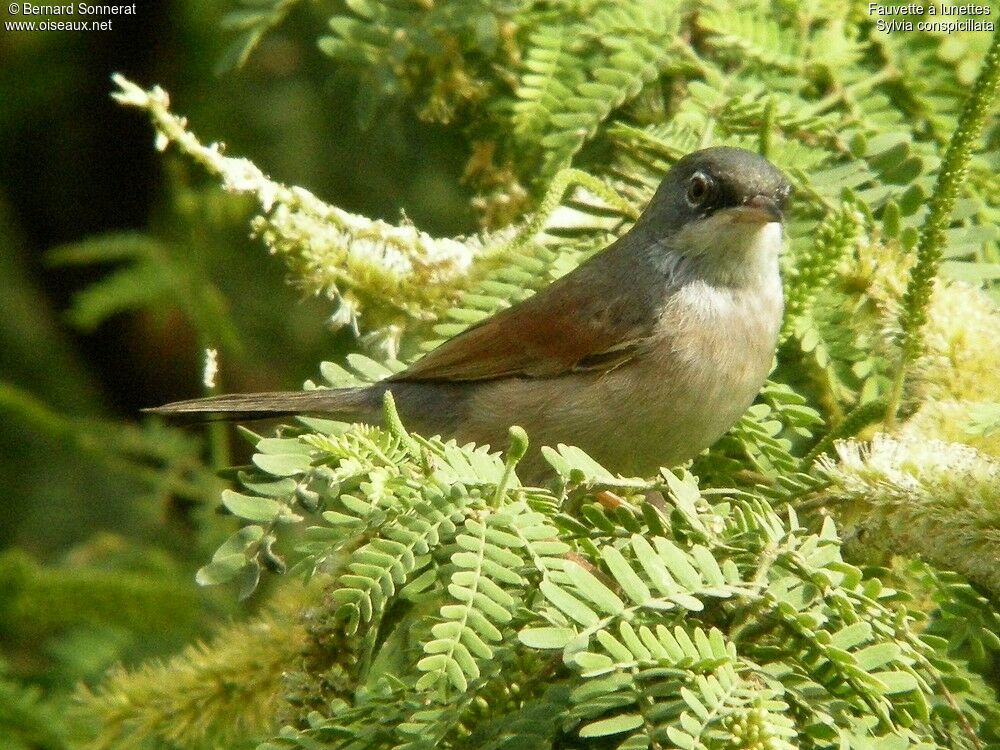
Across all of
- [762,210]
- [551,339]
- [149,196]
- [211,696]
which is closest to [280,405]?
[551,339]

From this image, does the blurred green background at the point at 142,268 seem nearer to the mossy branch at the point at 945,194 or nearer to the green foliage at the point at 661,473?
the green foliage at the point at 661,473

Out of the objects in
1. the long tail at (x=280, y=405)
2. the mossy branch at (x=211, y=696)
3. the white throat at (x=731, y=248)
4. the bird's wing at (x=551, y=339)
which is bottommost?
the mossy branch at (x=211, y=696)

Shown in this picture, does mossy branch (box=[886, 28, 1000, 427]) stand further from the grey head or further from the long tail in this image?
the long tail

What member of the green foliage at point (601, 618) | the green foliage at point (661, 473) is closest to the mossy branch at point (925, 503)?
the green foliage at point (661, 473)

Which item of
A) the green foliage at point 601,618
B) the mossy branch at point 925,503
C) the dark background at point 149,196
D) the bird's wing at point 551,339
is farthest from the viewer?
the dark background at point 149,196

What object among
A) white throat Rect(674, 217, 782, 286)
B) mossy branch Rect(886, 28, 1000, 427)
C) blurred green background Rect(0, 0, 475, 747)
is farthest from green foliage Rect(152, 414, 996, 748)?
blurred green background Rect(0, 0, 475, 747)

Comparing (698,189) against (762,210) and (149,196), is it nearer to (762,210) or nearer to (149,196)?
(762,210)

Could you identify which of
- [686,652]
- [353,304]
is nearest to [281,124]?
[353,304]
